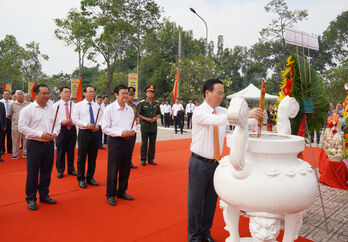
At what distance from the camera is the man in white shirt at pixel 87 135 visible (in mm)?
4211

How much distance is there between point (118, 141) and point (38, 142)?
3.26ft

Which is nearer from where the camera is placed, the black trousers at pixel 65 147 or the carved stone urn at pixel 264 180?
the carved stone urn at pixel 264 180

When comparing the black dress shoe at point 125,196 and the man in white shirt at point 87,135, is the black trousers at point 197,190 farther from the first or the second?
the man in white shirt at point 87,135

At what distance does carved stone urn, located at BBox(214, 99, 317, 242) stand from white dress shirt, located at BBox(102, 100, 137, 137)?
2113 millimetres

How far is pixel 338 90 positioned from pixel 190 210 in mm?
18634

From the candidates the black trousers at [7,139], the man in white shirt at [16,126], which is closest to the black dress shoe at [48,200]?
the man in white shirt at [16,126]

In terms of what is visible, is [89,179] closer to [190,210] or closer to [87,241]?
[87,241]

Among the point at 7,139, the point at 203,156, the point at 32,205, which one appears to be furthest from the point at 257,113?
the point at 7,139

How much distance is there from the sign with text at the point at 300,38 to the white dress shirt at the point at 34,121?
304 cm

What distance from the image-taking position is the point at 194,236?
2381 mm

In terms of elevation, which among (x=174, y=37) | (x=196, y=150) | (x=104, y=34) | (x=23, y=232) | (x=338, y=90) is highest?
(x=174, y=37)

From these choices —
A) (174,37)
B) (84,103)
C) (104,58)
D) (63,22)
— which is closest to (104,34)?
(104,58)

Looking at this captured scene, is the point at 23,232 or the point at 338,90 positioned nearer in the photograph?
the point at 23,232

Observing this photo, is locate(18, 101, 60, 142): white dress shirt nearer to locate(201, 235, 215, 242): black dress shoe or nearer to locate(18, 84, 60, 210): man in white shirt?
locate(18, 84, 60, 210): man in white shirt
